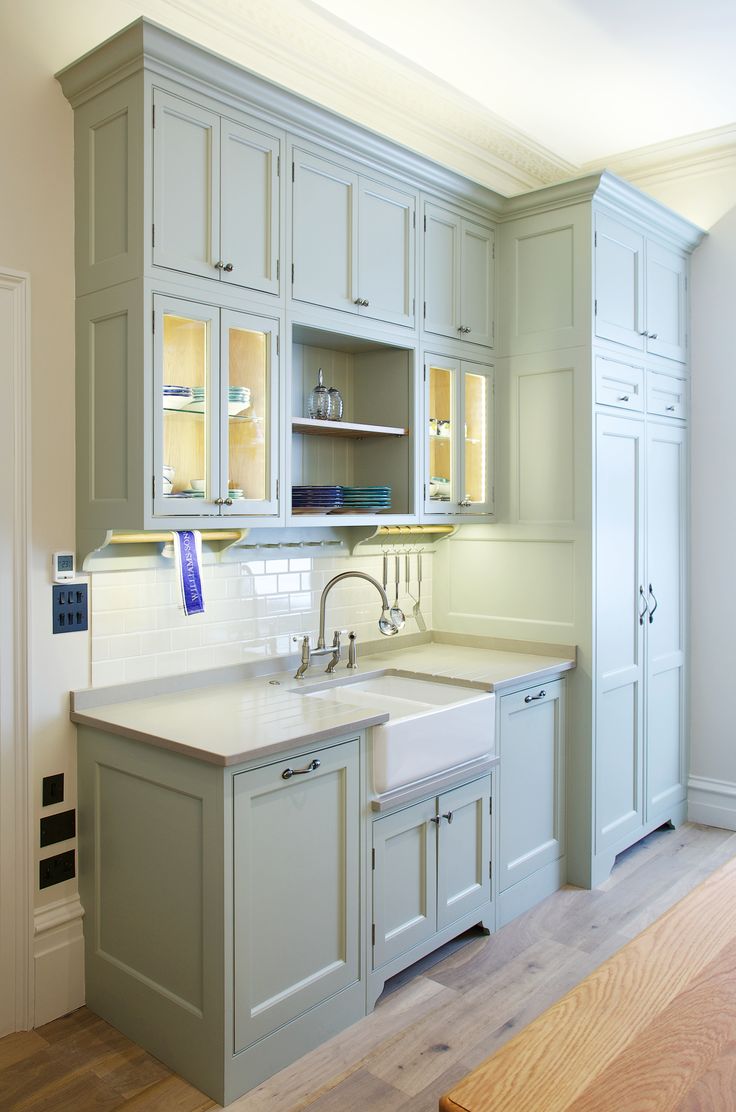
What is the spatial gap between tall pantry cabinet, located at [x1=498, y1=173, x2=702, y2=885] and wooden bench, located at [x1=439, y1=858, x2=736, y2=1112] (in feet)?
7.26

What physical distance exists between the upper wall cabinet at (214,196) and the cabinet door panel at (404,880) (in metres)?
1.75

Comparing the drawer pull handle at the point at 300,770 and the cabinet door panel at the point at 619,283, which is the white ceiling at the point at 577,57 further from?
the drawer pull handle at the point at 300,770

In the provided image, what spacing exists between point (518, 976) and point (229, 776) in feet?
4.53

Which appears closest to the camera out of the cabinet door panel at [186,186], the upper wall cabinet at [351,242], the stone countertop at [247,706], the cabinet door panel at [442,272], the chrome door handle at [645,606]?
the stone countertop at [247,706]

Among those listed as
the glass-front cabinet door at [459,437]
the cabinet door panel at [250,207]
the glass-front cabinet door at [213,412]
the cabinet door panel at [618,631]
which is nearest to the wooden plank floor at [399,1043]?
the cabinet door panel at [618,631]

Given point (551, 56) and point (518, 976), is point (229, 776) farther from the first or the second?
point (551, 56)

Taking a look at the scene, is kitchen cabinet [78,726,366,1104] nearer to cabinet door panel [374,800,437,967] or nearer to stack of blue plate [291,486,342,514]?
cabinet door panel [374,800,437,967]

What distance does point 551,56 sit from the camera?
3.40 meters

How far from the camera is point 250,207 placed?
2.69 m

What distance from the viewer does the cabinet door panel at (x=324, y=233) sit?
285 centimetres

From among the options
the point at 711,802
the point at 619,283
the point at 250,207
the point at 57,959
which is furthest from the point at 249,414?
the point at 711,802

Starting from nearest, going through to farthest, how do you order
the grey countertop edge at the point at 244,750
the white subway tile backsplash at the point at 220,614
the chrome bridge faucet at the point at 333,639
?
the grey countertop edge at the point at 244,750 < the white subway tile backsplash at the point at 220,614 < the chrome bridge faucet at the point at 333,639

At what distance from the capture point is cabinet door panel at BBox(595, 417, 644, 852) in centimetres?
361

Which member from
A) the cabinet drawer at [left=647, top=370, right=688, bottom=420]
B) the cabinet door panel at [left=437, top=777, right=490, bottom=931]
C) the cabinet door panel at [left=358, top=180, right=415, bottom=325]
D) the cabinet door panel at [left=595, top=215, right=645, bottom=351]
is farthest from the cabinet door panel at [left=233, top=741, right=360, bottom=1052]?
the cabinet drawer at [left=647, top=370, right=688, bottom=420]
